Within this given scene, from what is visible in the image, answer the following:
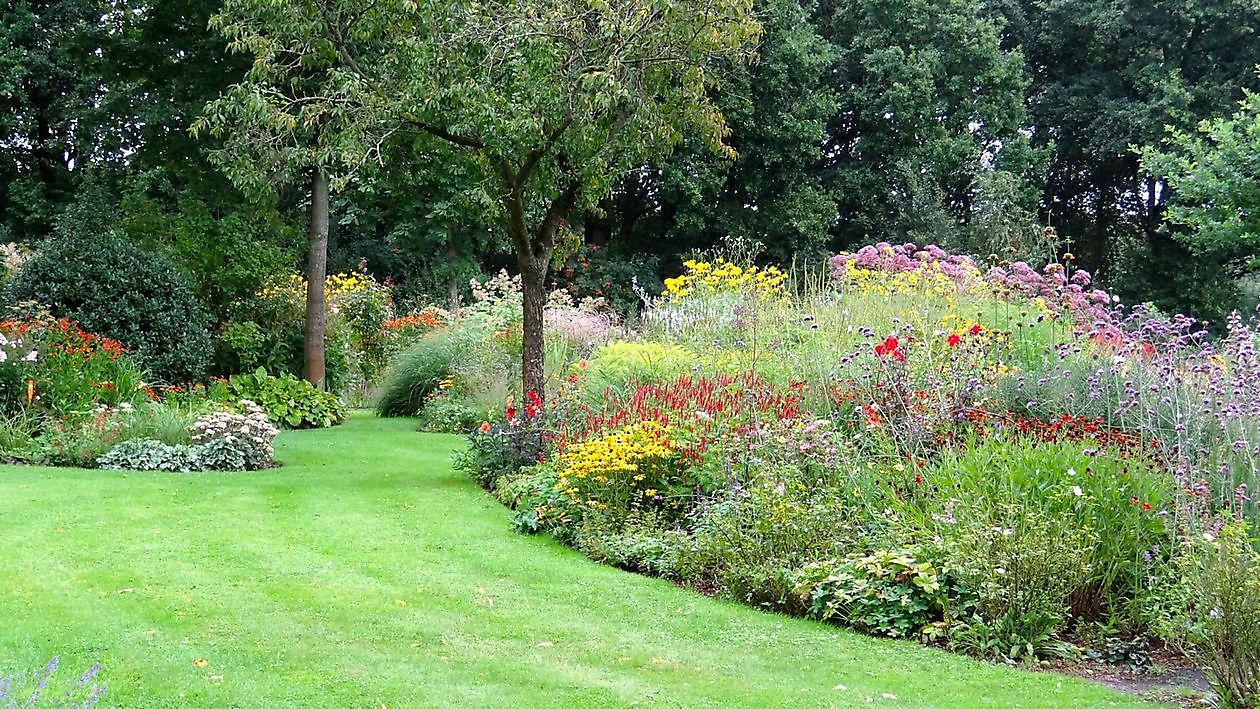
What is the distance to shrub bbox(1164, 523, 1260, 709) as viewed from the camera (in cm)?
341

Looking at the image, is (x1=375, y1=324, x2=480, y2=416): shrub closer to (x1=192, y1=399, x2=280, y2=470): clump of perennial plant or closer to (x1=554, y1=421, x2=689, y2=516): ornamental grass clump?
(x1=192, y1=399, x2=280, y2=470): clump of perennial plant

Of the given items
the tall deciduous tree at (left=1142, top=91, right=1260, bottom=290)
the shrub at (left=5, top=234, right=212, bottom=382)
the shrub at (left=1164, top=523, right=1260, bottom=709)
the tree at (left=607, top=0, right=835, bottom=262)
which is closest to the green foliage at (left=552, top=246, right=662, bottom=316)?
the tree at (left=607, top=0, right=835, bottom=262)

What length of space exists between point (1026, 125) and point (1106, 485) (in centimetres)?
2387

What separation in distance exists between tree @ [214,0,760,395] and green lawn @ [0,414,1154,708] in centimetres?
326

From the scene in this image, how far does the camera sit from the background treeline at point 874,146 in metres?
22.2

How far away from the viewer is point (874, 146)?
2419 cm

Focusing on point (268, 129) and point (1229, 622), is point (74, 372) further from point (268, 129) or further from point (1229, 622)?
point (1229, 622)

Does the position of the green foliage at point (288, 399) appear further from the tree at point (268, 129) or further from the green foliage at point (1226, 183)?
the green foliage at point (1226, 183)

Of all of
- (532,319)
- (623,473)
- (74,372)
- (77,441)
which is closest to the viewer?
(623,473)

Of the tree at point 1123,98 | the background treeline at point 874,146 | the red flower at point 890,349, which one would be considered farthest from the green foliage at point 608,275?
the red flower at point 890,349

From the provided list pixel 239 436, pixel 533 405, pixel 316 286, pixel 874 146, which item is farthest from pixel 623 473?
pixel 874 146

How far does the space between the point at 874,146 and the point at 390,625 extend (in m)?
21.8

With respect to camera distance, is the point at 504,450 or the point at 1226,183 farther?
the point at 1226,183

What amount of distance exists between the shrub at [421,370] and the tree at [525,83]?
206 inches
